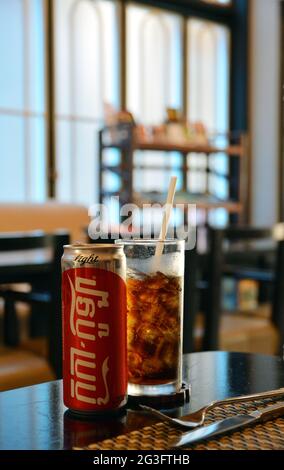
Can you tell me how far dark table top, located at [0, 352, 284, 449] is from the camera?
614 mm

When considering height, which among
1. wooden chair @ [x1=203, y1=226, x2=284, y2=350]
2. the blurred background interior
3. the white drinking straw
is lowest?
wooden chair @ [x1=203, y1=226, x2=284, y2=350]

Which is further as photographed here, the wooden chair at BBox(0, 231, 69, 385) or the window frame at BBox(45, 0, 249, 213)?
the window frame at BBox(45, 0, 249, 213)

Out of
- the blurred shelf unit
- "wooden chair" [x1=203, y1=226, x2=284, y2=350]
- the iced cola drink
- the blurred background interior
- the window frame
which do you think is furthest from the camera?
the window frame

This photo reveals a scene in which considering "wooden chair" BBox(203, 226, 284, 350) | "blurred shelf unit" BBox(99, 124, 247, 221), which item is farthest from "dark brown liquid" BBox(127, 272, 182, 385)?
"blurred shelf unit" BBox(99, 124, 247, 221)

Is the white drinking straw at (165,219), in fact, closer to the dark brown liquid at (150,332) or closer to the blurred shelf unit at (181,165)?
the dark brown liquid at (150,332)

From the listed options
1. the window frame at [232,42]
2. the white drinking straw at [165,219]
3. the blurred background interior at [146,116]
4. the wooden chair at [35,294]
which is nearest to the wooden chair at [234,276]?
the blurred background interior at [146,116]

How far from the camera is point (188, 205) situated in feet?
16.1

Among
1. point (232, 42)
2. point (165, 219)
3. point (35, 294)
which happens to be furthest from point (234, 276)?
point (232, 42)

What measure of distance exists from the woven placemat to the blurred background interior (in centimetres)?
205

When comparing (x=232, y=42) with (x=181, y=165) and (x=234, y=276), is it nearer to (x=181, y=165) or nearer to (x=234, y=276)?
(x=181, y=165)

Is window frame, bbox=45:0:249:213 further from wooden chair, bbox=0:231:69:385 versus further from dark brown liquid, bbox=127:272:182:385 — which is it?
dark brown liquid, bbox=127:272:182:385

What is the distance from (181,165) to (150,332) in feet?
15.7

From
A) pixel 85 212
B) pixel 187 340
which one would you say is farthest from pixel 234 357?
pixel 85 212

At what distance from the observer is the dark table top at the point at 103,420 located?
2.02 ft
